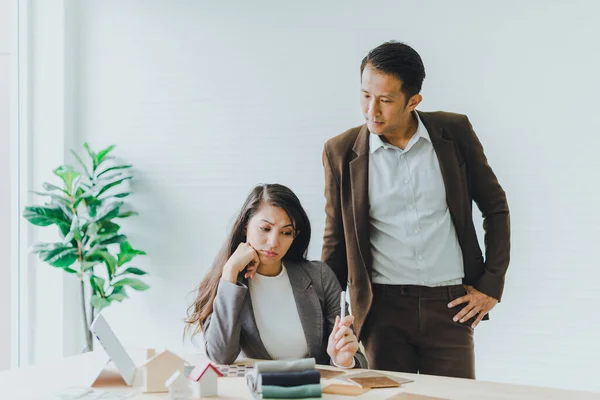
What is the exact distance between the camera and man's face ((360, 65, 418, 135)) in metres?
2.18

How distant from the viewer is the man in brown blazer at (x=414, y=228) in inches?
87.3

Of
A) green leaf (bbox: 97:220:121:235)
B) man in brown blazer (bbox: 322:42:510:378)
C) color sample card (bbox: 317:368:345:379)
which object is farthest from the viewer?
green leaf (bbox: 97:220:121:235)

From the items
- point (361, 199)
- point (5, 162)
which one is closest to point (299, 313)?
point (361, 199)

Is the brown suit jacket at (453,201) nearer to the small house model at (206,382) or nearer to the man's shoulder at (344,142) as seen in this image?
the man's shoulder at (344,142)

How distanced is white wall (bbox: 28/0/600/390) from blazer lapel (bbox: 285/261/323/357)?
1235mm

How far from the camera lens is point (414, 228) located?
7.36 ft

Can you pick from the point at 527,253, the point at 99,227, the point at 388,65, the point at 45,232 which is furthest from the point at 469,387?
the point at 45,232

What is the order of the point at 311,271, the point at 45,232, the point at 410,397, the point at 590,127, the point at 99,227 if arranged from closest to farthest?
1. the point at 410,397
2. the point at 311,271
3. the point at 590,127
4. the point at 99,227
5. the point at 45,232

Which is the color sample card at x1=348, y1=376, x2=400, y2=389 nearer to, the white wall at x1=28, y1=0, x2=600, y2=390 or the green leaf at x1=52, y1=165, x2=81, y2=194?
the white wall at x1=28, y1=0, x2=600, y2=390

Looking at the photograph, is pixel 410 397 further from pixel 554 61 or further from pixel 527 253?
pixel 554 61

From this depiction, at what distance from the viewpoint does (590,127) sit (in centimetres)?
290

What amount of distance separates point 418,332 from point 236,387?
27.8 inches

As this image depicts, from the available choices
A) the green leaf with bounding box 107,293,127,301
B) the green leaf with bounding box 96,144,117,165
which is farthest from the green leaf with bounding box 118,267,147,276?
the green leaf with bounding box 96,144,117,165

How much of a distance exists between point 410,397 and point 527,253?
158 centimetres
